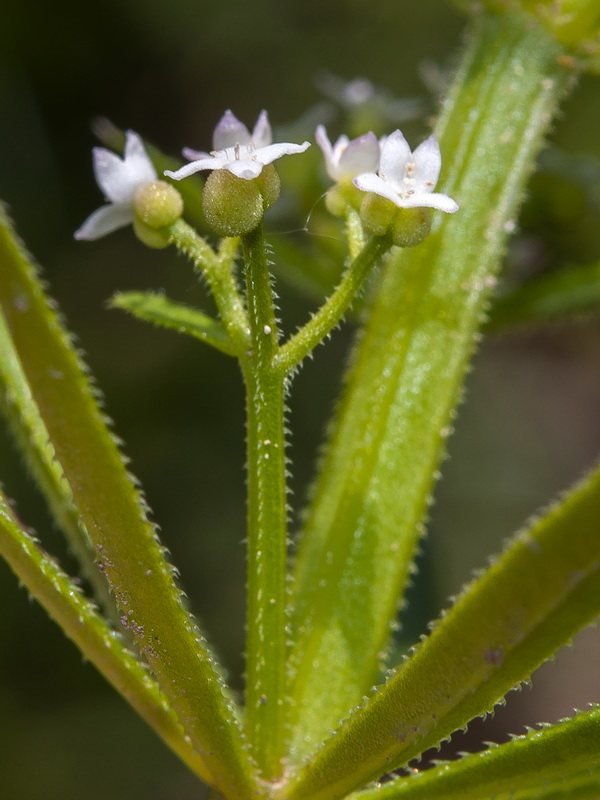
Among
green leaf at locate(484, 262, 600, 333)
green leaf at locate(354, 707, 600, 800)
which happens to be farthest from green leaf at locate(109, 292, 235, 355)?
green leaf at locate(484, 262, 600, 333)

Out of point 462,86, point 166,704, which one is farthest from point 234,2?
point 166,704

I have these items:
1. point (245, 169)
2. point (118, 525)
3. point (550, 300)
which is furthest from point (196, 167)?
point (550, 300)

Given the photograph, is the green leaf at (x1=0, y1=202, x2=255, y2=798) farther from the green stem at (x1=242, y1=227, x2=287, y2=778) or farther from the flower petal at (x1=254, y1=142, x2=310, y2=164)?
the flower petal at (x1=254, y1=142, x2=310, y2=164)

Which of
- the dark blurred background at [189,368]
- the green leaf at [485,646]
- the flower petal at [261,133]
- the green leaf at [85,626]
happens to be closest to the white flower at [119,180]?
the flower petal at [261,133]

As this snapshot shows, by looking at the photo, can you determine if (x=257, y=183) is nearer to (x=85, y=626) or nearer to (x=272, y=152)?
(x=272, y=152)

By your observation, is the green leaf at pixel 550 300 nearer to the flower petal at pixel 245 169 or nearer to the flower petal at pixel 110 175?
the flower petal at pixel 110 175

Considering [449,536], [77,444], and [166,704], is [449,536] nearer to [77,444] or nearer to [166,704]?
[166,704]
